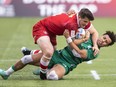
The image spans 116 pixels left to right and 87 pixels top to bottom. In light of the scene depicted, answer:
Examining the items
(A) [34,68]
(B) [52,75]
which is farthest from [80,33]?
(A) [34,68]

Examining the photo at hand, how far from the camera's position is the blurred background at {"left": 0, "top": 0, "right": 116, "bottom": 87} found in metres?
11.5

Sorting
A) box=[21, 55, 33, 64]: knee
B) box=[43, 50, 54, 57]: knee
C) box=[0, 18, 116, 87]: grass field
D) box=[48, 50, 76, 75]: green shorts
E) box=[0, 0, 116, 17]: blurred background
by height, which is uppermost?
box=[43, 50, 54, 57]: knee

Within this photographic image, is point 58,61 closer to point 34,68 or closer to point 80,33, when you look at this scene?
point 80,33

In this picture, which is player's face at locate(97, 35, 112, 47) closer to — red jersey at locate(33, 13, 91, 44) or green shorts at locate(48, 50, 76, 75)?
red jersey at locate(33, 13, 91, 44)

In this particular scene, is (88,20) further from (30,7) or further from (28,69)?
(30,7)

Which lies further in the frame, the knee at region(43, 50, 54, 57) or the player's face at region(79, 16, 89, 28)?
the knee at region(43, 50, 54, 57)

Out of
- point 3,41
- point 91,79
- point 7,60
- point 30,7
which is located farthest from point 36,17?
point 91,79

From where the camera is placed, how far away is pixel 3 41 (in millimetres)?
20266

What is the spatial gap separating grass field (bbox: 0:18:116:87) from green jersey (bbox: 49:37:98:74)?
0.32 m

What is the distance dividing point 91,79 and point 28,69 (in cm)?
217

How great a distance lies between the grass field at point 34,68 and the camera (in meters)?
11.3

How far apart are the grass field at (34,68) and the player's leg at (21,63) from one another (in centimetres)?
16

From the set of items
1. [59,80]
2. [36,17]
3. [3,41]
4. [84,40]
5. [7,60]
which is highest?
[84,40]

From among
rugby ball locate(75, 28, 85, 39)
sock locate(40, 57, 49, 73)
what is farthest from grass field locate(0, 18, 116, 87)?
rugby ball locate(75, 28, 85, 39)
